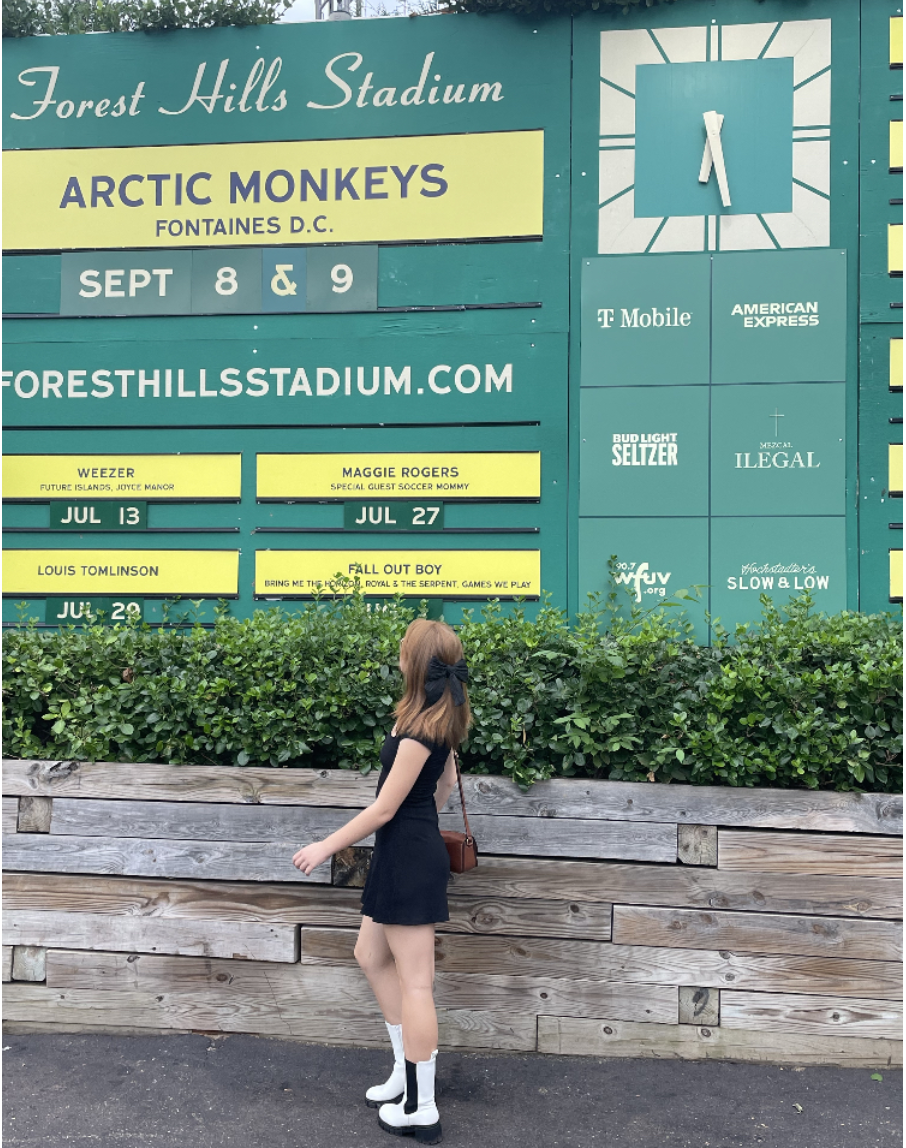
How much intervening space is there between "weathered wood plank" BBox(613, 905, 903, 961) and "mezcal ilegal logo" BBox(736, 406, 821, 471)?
220cm

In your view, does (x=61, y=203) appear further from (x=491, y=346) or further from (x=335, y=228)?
(x=491, y=346)

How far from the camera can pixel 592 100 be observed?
4922 mm

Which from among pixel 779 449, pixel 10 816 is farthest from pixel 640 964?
pixel 10 816

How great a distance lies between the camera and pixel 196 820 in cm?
400

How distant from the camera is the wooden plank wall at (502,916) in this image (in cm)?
365

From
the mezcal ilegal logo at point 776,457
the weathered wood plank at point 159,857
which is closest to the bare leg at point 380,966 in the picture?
the weathered wood plank at point 159,857

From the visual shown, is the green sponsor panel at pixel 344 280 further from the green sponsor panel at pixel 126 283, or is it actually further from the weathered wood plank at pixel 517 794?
the weathered wood plank at pixel 517 794

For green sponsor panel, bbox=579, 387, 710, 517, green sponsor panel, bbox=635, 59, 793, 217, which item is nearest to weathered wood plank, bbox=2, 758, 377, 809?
green sponsor panel, bbox=579, 387, 710, 517

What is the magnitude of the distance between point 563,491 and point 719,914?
2.20m

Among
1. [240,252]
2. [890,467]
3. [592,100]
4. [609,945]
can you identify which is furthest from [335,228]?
[609,945]

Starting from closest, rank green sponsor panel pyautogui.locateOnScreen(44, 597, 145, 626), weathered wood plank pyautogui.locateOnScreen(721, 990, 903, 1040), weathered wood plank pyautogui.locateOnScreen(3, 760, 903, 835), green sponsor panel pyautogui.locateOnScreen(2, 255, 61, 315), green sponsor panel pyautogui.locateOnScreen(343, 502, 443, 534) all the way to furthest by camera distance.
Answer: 1. weathered wood plank pyautogui.locateOnScreen(721, 990, 903, 1040)
2. weathered wood plank pyautogui.locateOnScreen(3, 760, 903, 835)
3. green sponsor panel pyautogui.locateOnScreen(343, 502, 443, 534)
4. green sponsor panel pyautogui.locateOnScreen(44, 597, 145, 626)
5. green sponsor panel pyautogui.locateOnScreen(2, 255, 61, 315)

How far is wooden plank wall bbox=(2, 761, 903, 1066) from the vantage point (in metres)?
3.65

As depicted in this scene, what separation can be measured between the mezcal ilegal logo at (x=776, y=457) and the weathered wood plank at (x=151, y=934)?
3.14 meters

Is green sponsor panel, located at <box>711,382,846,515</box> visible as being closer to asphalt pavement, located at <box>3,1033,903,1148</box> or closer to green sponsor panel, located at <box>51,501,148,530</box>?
asphalt pavement, located at <box>3,1033,903,1148</box>
